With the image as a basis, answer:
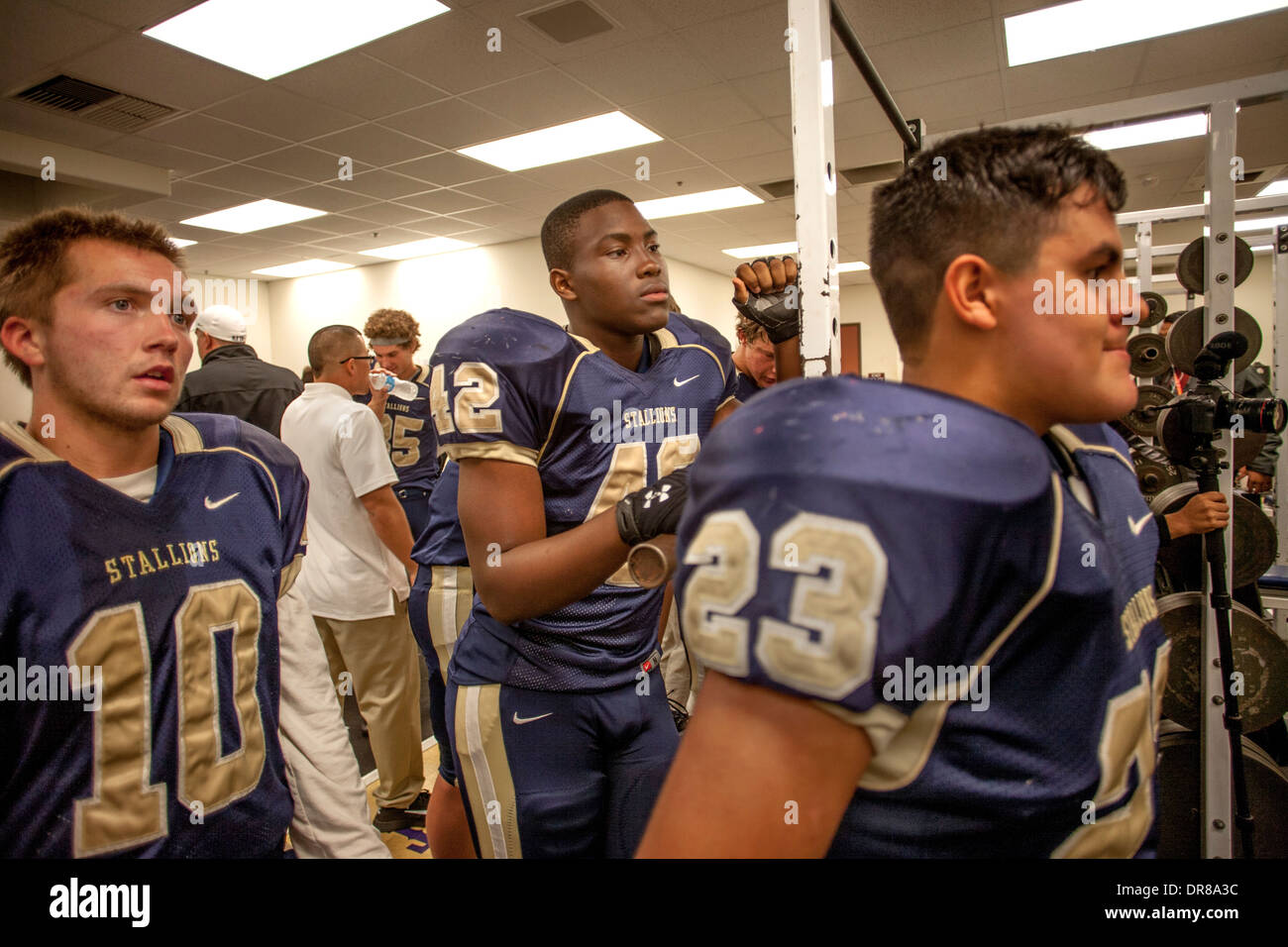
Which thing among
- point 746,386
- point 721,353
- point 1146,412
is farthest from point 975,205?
point 1146,412

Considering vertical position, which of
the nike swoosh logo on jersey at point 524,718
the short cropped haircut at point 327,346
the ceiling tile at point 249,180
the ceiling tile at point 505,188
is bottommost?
the nike swoosh logo on jersey at point 524,718

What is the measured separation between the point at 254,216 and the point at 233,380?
18.0ft

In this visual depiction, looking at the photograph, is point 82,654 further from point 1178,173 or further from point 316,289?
point 316,289

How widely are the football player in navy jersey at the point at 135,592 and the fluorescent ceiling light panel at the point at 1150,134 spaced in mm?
6739

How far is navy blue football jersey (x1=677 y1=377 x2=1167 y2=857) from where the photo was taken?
0.58 meters

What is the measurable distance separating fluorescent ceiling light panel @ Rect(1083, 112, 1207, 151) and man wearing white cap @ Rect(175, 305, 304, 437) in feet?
20.1

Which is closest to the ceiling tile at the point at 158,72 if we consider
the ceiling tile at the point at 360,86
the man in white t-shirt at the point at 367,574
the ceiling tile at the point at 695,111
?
the ceiling tile at the point at 360,86

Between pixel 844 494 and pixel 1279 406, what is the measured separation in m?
2.31

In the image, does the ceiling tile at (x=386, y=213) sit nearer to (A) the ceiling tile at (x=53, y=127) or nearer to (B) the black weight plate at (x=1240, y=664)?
(A) the ceiling tile at (x=53, y=127)

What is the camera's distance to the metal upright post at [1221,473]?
2.23 metres

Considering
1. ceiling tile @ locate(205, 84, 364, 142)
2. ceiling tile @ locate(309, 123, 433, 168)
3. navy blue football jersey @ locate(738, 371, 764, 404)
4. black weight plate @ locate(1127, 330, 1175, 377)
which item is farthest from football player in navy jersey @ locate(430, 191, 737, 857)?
ceiling tile @ locate(309, 123, 433, 168)

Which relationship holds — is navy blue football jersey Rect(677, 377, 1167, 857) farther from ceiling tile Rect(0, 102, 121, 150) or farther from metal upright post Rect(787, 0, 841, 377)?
ceiling tile Rect(0, 102, 121, 150)

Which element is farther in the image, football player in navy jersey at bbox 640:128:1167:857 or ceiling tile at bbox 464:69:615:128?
ceiling tile at bbox 464:69:615:128

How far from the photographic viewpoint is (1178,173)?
731 centimetres
